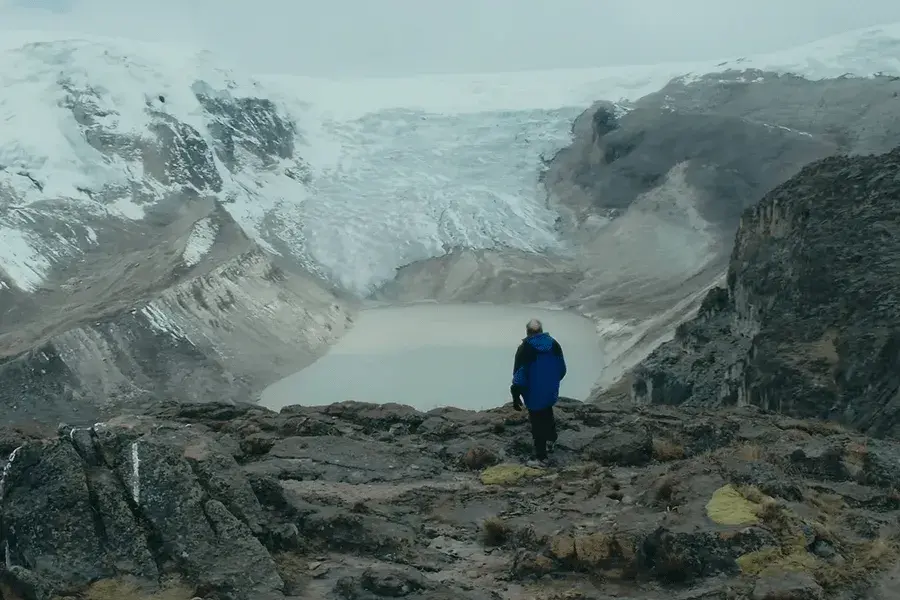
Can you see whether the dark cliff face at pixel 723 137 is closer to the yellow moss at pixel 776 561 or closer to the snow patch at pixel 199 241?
the snow patch at pixel 199 241

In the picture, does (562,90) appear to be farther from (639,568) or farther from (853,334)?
(639,568)

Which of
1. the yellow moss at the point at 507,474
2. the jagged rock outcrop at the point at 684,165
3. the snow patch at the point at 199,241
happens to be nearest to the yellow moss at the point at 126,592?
the yellow moss at the point at 507,474

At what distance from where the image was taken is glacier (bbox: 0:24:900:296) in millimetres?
82875

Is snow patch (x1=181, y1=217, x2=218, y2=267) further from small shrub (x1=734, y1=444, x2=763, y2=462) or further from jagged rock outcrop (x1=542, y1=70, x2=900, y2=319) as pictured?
small shrub (x1=734, y1=444, x2=763, y2=462)

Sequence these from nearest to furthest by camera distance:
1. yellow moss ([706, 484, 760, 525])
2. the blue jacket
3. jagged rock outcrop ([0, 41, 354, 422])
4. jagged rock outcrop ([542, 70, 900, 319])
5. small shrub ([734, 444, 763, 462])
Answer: yellow moss ([706, 484, 760, 525]), small shrub ([734, 444, 763, 462]), the blue jacket, jagged rock outcrop ([0, 41, 354, 422]), jagged rock outcrop ([542, 70, 900, 319])

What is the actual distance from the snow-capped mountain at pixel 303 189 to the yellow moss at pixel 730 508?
45.1 meters

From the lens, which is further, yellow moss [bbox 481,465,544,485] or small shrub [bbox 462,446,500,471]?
small shrub [bbox 462,446,500,471]

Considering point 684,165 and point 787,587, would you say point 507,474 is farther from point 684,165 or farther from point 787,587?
point 684,165

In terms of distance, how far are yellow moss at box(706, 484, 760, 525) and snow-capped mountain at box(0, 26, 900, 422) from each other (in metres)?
45.1

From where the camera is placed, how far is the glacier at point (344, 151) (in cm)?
8288

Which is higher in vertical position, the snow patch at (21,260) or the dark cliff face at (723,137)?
the dark cliff face at (723,137)

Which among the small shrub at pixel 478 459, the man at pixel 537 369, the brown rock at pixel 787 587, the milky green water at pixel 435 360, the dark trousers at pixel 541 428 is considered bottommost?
the milky green water at pixel 435 360

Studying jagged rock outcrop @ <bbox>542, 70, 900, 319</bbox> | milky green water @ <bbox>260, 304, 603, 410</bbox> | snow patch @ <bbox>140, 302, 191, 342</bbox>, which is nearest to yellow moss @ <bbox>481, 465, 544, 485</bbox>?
milky green water @ <bbox>260, 304, 603, 410</bbox>

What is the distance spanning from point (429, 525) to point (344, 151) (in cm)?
10435
